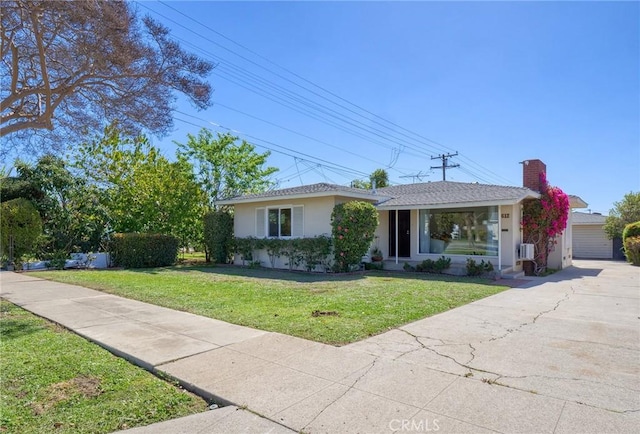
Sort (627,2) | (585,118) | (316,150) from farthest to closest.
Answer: (316,150), (585,118), (627,2)

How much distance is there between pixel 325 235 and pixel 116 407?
36.7 feet

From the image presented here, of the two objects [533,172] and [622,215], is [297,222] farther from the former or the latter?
[622,215]

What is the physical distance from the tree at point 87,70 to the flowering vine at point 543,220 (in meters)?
12.6

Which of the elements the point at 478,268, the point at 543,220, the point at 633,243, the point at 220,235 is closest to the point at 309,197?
the point at 220,235

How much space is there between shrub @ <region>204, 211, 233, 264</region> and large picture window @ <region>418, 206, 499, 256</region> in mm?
8541

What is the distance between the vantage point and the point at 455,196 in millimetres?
14680

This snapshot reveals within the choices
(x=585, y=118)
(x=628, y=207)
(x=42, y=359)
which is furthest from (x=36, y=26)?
(x=628, y=207)

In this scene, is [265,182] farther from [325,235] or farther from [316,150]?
[325,235]

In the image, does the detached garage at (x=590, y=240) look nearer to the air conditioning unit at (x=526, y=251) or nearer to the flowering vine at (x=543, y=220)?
the flowering vine at (x=543, y=220)

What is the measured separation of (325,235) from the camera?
14328 mm

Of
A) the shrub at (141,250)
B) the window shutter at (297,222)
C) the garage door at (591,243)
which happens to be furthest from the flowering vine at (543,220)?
the shrub at (141,250)

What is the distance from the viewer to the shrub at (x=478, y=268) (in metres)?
12.9

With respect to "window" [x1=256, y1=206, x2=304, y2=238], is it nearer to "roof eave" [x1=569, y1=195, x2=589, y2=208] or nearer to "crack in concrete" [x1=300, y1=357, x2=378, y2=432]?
"crack in concrete" [x1=300, y1=357, x2=378, y2=432]
